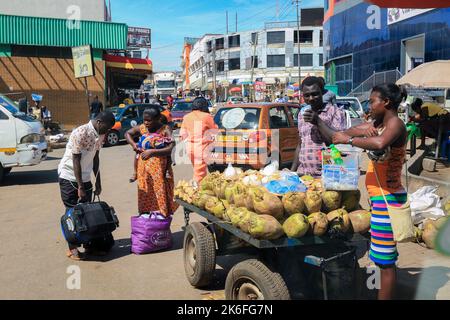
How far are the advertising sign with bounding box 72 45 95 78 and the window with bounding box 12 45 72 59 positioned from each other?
2.98 meters

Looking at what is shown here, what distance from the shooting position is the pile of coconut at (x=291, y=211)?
3252 mm

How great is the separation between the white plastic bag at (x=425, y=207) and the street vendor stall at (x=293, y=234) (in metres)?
2.87

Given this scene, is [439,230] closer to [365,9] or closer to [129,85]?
[365,9]

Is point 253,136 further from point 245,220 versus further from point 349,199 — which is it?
point 245,220

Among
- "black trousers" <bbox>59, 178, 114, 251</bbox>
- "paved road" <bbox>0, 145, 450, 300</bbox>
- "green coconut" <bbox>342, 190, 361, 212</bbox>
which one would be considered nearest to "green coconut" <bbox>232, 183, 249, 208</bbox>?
"green coconut" <bbox>342, 190, 361, 212</bbox>

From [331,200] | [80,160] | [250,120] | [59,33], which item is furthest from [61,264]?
[59,33]

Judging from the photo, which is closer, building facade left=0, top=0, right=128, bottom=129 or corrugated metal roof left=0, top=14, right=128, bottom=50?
corrugated metal roof left=0, top=14, right=128, bottom=50

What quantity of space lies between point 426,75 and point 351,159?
7.80 m

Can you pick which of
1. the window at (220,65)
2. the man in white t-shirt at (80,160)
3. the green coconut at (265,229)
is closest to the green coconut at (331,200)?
the green coconut at (265,229)

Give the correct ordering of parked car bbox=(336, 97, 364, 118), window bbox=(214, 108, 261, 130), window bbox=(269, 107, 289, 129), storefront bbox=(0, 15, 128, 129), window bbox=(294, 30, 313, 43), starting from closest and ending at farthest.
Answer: window bbox=(214, 108, 261, 130) → window bbox=(269, 107, 289, 129) → parked car bbox=(336, 97, 364, 118) → storefront bbox=(0, 15, 128, 129) → window bbox=(294, 30, 313, 43)

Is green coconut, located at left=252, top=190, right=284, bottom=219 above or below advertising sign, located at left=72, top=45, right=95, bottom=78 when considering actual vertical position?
below

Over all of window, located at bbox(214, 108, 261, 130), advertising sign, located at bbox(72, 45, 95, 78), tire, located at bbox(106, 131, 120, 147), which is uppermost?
advertising sign, located at bbox(72, 45, 95, 78)

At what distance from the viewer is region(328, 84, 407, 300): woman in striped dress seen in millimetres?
3240

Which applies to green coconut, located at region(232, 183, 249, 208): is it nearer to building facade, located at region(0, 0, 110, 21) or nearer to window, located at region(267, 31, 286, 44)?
building facade, located at region(0, 0, 110, 21)
